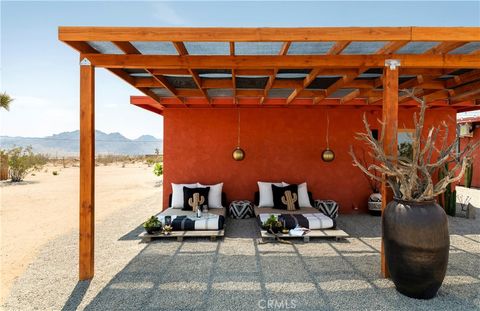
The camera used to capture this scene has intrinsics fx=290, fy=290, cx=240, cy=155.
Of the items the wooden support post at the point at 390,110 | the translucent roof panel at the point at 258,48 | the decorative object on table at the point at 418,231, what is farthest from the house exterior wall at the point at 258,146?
the decorative object on table at the point at 418,231

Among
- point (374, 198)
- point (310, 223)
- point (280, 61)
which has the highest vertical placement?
point (280, 61)

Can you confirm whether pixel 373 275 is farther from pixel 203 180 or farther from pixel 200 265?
pixel 203 180

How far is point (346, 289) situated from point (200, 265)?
2.00m

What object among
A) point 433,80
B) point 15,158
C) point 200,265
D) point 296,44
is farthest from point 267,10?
point 15,158

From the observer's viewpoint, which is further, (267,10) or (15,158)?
(15,158)

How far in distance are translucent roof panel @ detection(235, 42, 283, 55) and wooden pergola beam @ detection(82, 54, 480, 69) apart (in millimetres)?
78

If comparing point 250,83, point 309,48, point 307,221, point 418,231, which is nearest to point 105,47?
point 309,48

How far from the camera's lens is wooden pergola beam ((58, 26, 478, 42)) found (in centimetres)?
324

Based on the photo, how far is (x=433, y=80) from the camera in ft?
19.1

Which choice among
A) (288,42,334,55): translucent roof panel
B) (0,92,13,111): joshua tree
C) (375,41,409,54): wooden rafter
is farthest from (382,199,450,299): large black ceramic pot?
(0,92,13,111): joshua tree

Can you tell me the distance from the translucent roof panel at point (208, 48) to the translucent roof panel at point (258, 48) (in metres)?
0.15

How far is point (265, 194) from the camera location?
736cm

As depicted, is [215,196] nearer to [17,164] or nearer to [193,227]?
[193,227]
